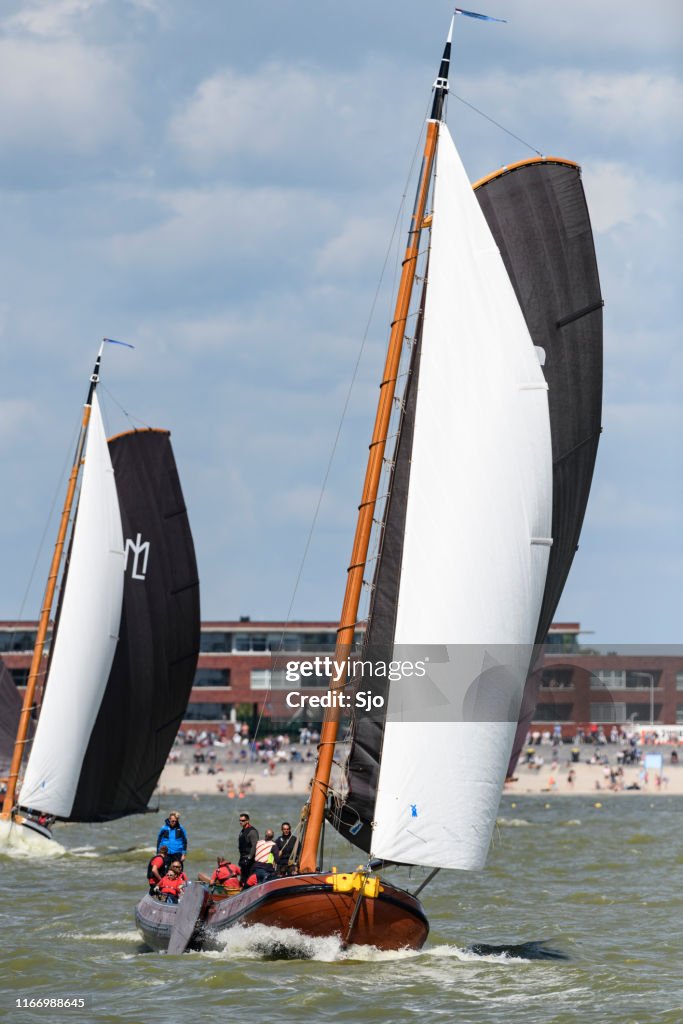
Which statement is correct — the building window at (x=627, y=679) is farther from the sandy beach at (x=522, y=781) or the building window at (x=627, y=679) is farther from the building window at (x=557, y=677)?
the building window at (x=557, y=677)

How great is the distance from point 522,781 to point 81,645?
68.6 metres

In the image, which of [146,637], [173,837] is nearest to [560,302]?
[173,837]

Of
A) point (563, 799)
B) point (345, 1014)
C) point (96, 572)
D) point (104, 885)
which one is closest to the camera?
point (345, 1014)

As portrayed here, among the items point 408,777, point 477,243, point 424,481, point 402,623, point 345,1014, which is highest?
point 477,243

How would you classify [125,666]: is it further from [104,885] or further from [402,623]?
[402,623]

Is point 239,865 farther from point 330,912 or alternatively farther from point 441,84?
point 441,84

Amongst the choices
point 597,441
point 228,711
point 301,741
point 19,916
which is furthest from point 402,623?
point 228,711

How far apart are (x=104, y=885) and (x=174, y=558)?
35.0 ft

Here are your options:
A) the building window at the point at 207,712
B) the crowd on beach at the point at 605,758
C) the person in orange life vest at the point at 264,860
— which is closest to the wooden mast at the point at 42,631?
the person in orange life vest at the point at 264,860

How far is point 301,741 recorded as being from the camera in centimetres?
12600

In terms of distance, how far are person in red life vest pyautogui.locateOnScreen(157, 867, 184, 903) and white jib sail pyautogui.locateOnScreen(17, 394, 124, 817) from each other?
18.0 metres

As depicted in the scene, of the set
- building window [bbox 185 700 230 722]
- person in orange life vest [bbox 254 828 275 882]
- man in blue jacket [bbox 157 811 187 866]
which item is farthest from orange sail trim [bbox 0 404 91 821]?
building window [bbox 185 700 230 722]

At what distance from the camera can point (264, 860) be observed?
26391 mm

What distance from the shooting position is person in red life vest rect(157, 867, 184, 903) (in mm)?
28297
